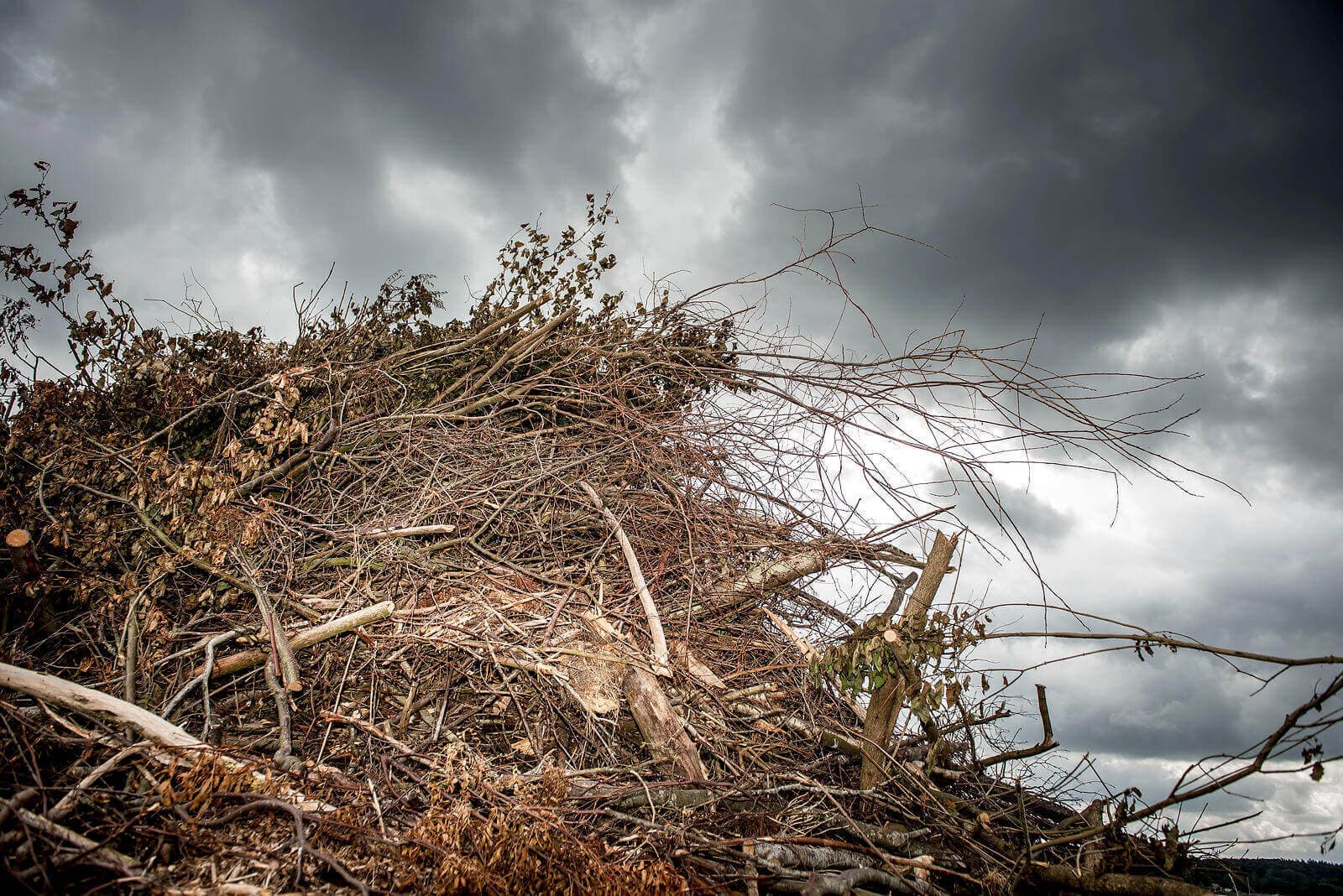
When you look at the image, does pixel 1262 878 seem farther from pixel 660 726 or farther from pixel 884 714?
pixel 660 726

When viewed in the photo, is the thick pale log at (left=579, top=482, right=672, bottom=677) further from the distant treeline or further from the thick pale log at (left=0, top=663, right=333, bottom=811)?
the distant treeline

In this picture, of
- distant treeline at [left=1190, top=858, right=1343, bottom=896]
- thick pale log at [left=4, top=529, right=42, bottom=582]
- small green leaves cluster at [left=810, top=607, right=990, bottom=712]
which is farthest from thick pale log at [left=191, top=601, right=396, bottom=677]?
distant treeline at [left=1190, top=858, right=1343, bottom=896]

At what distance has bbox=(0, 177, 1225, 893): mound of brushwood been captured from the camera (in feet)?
11.2

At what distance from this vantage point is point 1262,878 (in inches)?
168

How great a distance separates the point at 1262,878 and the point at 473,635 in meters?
5.02

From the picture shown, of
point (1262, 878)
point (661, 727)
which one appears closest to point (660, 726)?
point (661, 727)

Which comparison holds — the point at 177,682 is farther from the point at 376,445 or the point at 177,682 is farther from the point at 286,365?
the point at 286,365

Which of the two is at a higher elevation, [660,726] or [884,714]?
[884,714]

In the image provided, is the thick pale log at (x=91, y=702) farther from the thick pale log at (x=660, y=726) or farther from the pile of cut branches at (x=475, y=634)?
the thick pale log at (x=660, y=726)

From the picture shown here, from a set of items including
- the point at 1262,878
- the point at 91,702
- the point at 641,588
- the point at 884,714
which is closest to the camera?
the point at 91,702

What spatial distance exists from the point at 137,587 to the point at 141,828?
2.56m

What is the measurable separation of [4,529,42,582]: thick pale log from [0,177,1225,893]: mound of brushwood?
0.06 metres

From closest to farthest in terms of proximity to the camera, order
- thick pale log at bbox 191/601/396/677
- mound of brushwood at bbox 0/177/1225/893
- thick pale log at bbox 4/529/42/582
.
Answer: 1. mound of brushwood at bbox 0/177/1225/893
2. thick pale log at bbox 191/601/396/677
3. thick pale log at bbox 4/529/42/582

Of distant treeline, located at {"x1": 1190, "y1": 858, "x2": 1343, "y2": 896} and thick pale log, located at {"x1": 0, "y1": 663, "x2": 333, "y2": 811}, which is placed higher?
distant treeline, located at {"x1": 1190, "y1": 858, "x2": 1343, "y2": 896}
